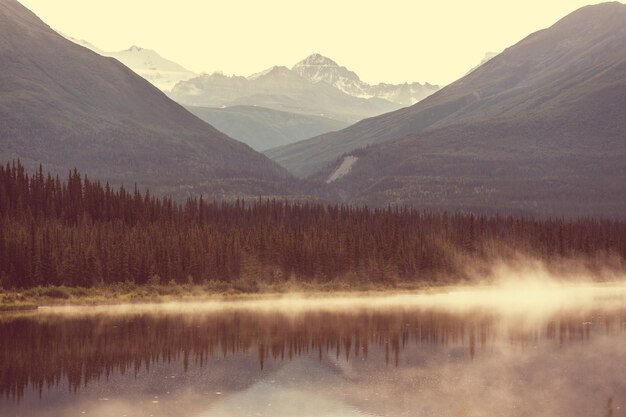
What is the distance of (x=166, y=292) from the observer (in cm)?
13550

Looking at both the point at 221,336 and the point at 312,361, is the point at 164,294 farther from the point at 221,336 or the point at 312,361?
the point at 312,361

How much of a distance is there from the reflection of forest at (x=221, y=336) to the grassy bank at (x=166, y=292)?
12978 mm

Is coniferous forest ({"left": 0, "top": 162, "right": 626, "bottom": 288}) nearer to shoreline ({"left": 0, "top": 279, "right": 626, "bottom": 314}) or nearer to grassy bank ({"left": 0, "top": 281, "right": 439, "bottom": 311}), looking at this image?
grassy bank ({"left": 0, "top": 281, "right": 439, "bottom": 311})

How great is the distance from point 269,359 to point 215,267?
64959mm

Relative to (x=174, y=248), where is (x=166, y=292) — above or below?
below

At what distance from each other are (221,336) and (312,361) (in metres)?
16.0

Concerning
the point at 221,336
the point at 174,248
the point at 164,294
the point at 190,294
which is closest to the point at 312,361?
the point at 221,336

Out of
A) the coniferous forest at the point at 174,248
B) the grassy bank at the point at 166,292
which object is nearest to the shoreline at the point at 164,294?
the grassy bank at the point at 166,292

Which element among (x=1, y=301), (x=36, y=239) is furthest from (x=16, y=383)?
(x=36, y=239)

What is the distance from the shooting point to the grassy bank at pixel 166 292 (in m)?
124

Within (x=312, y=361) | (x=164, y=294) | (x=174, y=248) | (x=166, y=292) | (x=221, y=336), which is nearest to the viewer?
(x=312, y=361)

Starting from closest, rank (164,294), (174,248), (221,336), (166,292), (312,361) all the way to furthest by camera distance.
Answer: (312,361), (221,336), (164,294), (166,292), (174,248)

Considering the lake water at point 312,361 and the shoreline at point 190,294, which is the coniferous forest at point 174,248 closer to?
the shoreline at point 190,294

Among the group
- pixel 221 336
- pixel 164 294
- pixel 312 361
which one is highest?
pixel 164 294
